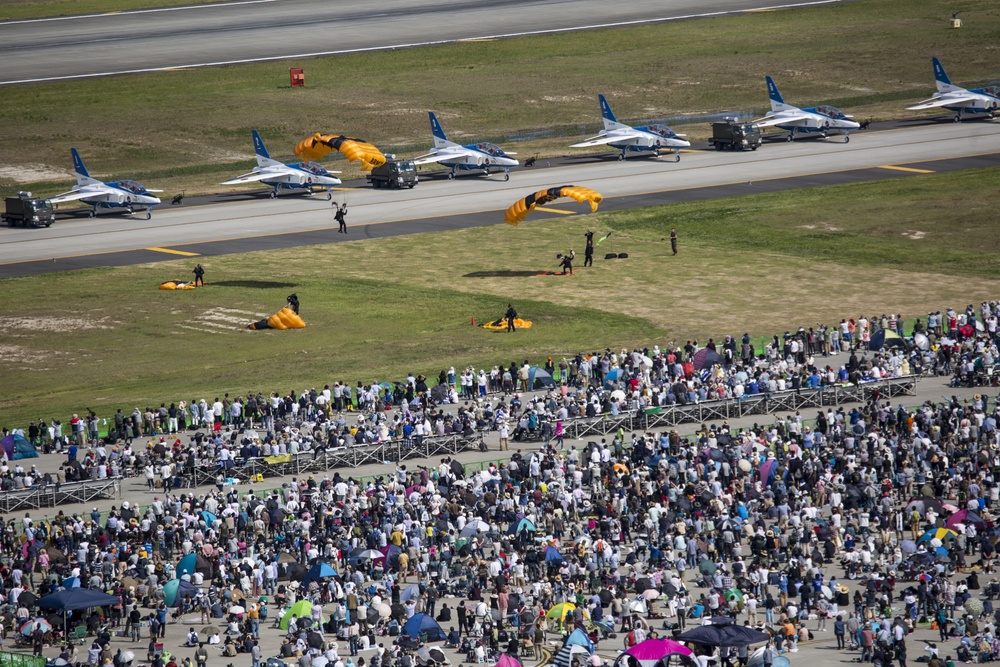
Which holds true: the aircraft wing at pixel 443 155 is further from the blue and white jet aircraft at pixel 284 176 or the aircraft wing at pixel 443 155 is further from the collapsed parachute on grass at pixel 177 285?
the collapsed parachute on grass at pixel 177 285

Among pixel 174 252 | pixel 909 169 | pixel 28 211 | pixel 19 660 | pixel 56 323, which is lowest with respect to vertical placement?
pixel 19 660

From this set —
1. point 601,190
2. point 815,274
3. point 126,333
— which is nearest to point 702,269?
point 815,274

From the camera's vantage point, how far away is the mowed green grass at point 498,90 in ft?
351

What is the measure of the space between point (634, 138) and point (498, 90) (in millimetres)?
22353

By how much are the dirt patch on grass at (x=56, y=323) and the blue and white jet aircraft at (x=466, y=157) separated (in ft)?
116

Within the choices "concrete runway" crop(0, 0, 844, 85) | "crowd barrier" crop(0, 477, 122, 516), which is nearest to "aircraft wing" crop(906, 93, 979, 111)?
"concrete runway" crop(0, 0, 844, 85)

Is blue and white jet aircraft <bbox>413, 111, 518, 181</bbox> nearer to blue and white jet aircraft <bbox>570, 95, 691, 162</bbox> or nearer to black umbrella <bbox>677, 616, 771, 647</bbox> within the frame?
blue and white jet aircraft <bbox>570, 95, 691, 162</bbox>

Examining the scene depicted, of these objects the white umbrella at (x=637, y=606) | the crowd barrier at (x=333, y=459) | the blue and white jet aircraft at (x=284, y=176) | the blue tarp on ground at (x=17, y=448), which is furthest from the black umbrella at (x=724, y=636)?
the blue and white jet aircraft at (x=284, y=176)

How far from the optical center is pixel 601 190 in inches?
3625

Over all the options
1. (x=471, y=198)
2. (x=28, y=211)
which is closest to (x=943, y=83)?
(x=471, y=198)

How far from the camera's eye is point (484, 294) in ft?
232

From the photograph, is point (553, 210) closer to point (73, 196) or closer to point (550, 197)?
point (550, 197)

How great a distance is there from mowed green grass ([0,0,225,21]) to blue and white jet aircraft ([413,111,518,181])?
65.5m

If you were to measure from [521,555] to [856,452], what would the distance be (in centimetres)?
1221
